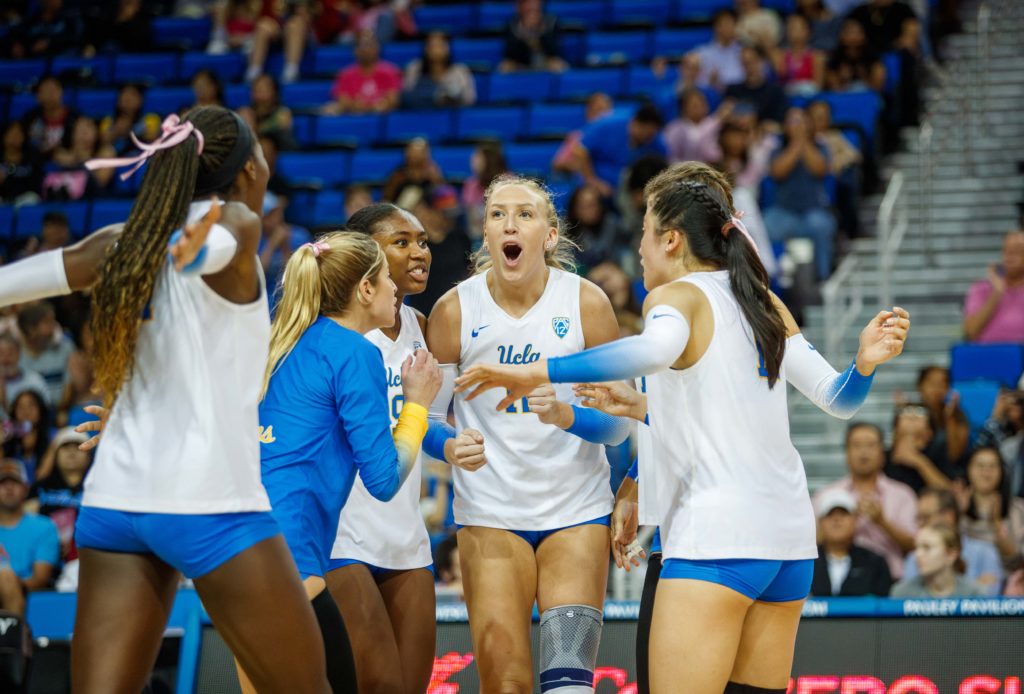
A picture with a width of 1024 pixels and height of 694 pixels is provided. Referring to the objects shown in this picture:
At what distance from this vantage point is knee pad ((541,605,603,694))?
4645mm

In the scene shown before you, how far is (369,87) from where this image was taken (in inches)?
553

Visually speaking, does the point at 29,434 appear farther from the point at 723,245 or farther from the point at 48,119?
the point at 723,245

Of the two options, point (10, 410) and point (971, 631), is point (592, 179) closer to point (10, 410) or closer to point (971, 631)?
point (10, 410)

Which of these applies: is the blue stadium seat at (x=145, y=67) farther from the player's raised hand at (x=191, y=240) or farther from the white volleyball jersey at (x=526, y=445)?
the player's raised hand at (x=191, y=240)

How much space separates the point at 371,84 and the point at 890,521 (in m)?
7.95

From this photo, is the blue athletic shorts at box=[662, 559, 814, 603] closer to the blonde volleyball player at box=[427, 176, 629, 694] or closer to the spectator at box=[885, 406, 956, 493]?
the blonde volleyball player at box=[427, 176, 629, 694]

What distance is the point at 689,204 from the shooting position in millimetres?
4070

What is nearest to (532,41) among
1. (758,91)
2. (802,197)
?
(758,91)

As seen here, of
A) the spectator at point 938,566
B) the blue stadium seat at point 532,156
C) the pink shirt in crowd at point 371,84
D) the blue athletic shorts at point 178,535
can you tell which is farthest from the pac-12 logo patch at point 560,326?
the pink shirt in crowd at point 371,84

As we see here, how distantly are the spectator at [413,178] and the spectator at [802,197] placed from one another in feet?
8.67

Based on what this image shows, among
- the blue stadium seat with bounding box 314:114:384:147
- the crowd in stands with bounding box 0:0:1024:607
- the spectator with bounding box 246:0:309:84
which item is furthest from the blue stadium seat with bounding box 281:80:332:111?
the blue stadium seat with bounding box 314:114:384:147

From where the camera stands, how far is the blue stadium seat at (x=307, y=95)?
14.6 metres

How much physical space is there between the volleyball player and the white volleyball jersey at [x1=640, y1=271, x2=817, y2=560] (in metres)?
0.80

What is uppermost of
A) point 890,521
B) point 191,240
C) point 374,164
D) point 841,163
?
point 374,164
